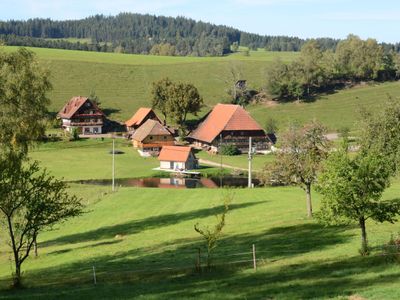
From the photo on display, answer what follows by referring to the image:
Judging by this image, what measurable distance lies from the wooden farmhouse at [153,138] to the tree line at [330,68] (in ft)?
144

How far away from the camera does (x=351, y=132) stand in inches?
4220

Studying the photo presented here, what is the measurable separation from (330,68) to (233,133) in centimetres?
5662

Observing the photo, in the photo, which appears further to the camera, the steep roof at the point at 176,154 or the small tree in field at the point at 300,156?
the steep roof at the point at 176,154

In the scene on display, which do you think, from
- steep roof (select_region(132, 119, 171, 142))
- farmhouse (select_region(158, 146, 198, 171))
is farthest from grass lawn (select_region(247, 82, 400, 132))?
farmhouse (select_region(158, 146, 198, 171))

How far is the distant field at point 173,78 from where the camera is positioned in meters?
125

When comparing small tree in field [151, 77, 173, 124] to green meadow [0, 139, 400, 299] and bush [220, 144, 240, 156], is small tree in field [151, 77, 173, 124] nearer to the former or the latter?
bush [220, 144, 240, 156]

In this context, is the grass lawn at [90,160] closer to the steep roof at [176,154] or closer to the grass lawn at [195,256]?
the steep roof at [176,154]

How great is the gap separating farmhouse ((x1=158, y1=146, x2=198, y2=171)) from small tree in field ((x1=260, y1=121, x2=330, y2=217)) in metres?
37.3

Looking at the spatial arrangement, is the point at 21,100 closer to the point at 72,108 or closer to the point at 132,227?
the point at 132,227

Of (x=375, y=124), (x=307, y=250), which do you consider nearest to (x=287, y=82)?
(x=375, y=124)

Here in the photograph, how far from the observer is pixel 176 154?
259 ft

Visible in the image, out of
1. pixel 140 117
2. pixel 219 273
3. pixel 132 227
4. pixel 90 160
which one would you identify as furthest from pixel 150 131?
pixel 219 273

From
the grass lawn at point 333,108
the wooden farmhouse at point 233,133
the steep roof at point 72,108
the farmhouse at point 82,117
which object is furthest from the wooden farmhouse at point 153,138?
the grass lawn at point 333,108

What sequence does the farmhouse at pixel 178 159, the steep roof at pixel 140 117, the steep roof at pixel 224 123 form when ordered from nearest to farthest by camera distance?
the farmhouse at pixel 178 159
the steep roof at pixel 224 123
the steep roof at pixel 140 117
